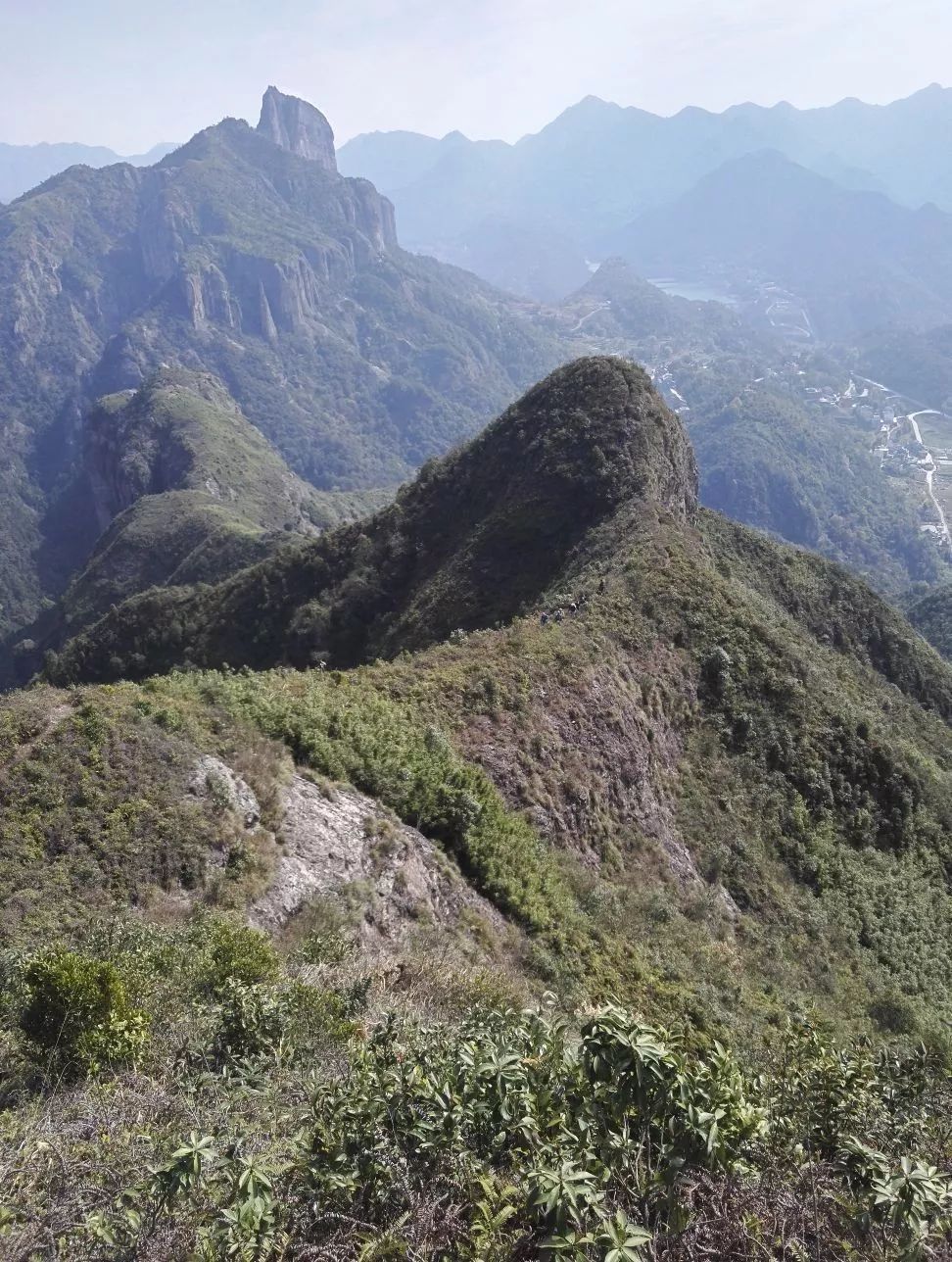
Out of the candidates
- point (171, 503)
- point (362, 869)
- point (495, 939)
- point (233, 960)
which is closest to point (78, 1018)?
point (233, 960)

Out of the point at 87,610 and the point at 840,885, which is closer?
the point at 840,885

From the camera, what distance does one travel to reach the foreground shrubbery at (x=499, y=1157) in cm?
395

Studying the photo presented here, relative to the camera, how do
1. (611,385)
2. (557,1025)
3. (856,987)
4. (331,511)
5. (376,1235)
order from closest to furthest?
(376,1235) → (557,1025) → (856,987) → (611,385) → (331,511)

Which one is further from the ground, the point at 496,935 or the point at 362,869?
the point at 362,869

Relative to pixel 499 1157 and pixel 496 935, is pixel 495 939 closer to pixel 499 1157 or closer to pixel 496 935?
pixel 496 935

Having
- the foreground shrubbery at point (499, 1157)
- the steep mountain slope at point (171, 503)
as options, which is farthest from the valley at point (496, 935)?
the steep mountain slope at point (171, 503)

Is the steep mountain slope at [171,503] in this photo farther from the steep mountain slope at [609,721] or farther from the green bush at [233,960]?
the green bush at [233,960]

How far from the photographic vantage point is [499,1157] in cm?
471

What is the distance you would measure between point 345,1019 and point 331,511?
164 m

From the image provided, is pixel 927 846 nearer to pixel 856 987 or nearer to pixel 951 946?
pixel 951 946

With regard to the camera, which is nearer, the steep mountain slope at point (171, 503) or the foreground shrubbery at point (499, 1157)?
the foreground shrubbery at point (499, 1157)

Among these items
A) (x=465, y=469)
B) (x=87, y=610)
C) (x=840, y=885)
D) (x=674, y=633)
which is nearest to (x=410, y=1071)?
(x=840, y=885)

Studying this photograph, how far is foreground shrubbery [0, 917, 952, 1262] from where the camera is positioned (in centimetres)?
395

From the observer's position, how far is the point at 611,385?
48.5 metres
